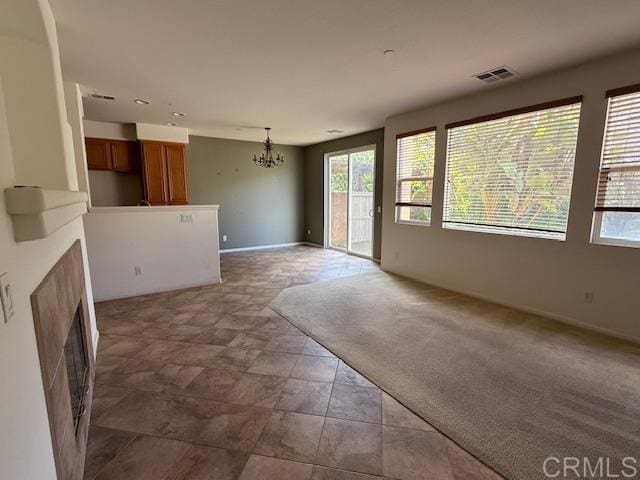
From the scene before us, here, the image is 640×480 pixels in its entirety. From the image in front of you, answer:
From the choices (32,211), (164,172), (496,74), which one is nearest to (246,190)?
(164,172)

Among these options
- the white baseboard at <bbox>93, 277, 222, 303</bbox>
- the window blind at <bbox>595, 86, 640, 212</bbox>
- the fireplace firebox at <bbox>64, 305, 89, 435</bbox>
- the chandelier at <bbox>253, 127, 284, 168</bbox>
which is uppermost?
the chandelier at <bbox>253, 127, 284, 168</bbox>

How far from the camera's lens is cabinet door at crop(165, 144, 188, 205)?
5863 mm

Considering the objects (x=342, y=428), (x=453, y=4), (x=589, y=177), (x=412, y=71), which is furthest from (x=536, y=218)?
(x=342, y=428)

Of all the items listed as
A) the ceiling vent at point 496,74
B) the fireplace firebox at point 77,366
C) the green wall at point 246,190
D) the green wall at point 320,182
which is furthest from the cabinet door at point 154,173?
the ceiling vent at point 496,74

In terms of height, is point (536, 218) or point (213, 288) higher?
point (536, 218)

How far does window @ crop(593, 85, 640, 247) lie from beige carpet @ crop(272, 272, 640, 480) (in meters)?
1.05

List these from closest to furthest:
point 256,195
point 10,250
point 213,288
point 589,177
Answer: point 10,250
point 589,177
point 213,288
point 256,195

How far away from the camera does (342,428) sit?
1824 mm

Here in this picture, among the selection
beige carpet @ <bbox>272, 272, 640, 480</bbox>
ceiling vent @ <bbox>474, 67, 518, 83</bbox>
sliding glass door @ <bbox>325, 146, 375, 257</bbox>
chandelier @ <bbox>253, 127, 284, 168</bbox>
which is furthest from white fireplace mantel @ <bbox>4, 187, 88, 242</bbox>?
chandelier @ <bbox>253, 127, 284, 168</bbox>

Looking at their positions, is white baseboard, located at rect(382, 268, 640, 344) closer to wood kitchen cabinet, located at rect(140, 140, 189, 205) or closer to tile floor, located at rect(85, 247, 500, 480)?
tile floor, located at rect(85, 247, 500, 480)

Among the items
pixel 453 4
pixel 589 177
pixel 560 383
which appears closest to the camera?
pixel 453 4

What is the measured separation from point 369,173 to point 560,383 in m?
4.80

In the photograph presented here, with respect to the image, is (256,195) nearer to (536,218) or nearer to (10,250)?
(536,218)

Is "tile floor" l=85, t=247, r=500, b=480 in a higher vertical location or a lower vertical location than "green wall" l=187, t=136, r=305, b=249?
lower
